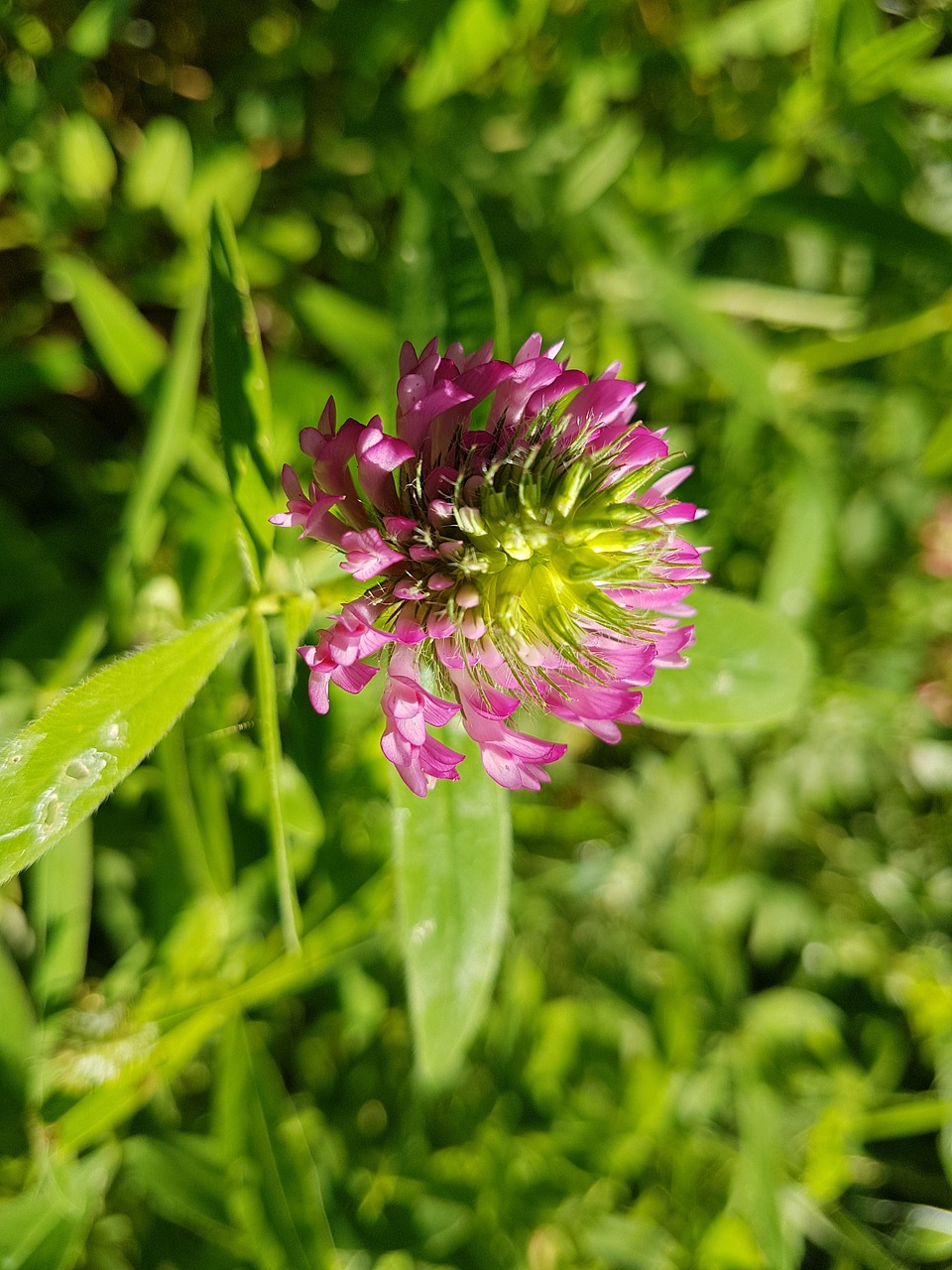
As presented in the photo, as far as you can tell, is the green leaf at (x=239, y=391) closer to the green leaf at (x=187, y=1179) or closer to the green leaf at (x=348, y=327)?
the green leaf at (x=348, y=327)

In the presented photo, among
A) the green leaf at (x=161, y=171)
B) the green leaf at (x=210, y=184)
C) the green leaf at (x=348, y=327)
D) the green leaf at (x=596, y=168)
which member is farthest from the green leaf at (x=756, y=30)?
the green leaf at (x=161, y=171)

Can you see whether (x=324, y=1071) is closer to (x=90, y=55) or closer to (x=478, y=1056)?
(x=478, y=1056)

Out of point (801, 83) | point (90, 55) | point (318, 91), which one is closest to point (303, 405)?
point (90, 55)

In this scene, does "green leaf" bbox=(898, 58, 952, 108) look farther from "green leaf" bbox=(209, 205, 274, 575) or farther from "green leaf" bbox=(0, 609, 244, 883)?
"green leaf" bbox=(0, 609, 244, 883)

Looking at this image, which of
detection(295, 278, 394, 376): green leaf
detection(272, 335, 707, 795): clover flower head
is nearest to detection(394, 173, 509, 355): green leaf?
detection(272, 335, 707, 795): clover flower head

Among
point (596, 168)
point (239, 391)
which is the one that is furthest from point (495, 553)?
point (596, 168)

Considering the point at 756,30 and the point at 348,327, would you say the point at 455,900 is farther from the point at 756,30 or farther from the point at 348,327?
the point at 756,30

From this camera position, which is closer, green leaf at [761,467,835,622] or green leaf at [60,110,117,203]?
green leaf at [60,110,117,203]
